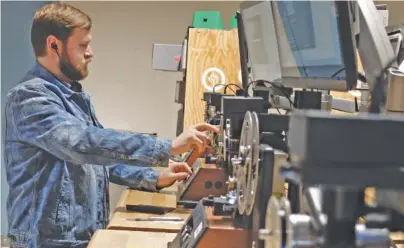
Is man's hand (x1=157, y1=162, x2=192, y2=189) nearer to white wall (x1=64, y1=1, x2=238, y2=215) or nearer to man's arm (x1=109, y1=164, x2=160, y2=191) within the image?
man's arm (x1=109, y1=164, x2=160, y2=191)

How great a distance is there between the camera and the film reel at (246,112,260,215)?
3.26 ft

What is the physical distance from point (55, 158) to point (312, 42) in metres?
1.04

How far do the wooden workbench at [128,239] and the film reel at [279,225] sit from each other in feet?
3.24

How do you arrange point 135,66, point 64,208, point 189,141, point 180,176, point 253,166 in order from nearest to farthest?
point 253,166, point 189,141, point 64,208, point 180,176, point 135,66

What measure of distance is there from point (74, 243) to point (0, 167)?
266 cm

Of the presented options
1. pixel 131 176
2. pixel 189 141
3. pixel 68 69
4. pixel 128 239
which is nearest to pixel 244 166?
pixel 189 141

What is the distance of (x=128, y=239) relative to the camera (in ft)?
5.85

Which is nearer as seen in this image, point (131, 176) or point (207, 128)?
point (207, 128)

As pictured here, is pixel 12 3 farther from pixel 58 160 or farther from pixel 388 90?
pixel 388 90

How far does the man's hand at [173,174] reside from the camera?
2.24m

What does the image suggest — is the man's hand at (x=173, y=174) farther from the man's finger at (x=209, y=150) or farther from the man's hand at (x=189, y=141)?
the man's hand at (x=189, y=141)

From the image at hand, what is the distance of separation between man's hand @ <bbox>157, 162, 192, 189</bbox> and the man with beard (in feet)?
0.86

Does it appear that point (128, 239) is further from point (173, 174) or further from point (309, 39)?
point (309, 39)

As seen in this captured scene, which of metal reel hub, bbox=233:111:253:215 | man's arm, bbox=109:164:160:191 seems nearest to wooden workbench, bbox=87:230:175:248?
man's arm, bbox=109:164:160:191
